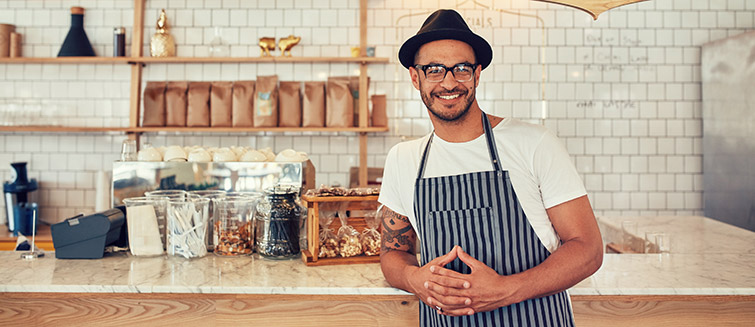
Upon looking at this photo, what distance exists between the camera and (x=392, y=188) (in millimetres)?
1827

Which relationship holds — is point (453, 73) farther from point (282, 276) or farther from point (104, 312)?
point (104, 312)

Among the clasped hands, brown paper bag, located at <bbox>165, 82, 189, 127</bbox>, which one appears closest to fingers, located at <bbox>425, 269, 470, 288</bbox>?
the clasped hands

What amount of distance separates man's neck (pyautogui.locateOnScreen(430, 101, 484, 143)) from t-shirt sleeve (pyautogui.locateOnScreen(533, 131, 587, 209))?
19 centimetres

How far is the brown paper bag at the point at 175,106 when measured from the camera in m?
3.98

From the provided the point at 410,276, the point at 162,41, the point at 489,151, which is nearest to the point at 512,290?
the point at 410,276

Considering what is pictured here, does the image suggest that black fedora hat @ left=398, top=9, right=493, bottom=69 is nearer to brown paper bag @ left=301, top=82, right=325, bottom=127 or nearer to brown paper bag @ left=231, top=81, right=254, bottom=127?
brown paper bag @ left=301, top=82, right=325, bottom=127

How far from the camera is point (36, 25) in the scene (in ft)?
14.0

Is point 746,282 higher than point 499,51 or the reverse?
the reverse

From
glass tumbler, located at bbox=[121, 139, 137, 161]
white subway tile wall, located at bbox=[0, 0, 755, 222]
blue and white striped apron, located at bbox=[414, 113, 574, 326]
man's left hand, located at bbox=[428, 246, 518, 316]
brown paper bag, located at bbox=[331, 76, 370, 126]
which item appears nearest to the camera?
man's left hand, located at bbox=[428, 246, 518, 316]

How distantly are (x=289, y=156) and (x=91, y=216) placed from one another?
2.76ft

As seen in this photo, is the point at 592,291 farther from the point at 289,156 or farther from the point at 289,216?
the point at 289,156

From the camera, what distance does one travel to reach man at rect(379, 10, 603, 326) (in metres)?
1.50

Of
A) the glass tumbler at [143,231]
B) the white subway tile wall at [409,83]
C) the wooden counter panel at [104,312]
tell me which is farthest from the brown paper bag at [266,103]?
the wooden counter panel at [104,312]

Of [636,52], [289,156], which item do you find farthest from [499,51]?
[289,156]
